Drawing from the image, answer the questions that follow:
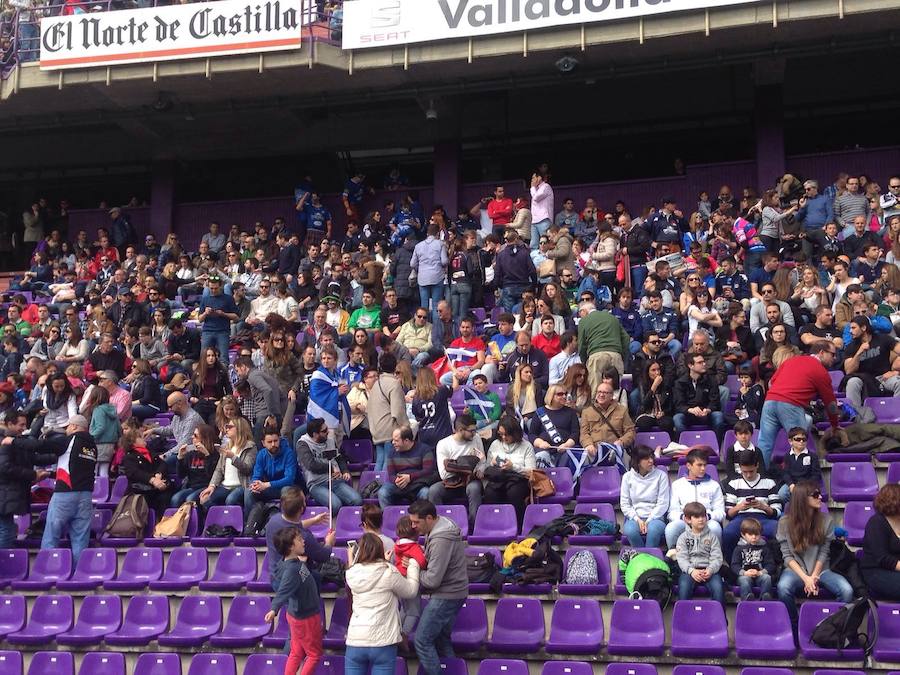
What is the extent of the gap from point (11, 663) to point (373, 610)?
12.0ft

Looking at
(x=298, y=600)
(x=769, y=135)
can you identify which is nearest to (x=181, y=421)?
(x=298, y=600)

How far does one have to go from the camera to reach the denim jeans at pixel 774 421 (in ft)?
33.5

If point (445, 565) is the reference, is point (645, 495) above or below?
above

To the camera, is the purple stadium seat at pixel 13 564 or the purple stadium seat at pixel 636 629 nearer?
the purple stadium seat at pixel 636 629

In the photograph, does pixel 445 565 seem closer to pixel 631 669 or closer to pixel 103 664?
pixel 631 669

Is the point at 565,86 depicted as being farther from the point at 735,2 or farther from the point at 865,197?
the point at 865,197

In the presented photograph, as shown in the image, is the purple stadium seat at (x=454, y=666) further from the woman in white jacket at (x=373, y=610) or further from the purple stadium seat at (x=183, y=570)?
the purple stadium seat at (x=183, y=570)

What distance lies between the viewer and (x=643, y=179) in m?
19.9

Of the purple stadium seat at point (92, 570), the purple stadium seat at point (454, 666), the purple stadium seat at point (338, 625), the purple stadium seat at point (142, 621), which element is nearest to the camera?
the purple stadium seat at point (454, 666)

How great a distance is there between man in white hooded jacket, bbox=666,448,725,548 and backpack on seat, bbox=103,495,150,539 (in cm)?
514

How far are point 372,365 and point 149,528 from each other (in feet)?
9.85

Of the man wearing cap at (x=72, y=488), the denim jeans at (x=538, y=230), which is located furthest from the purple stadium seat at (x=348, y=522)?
the denim jeans at (x=538, y=230)

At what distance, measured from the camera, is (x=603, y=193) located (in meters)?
20.0

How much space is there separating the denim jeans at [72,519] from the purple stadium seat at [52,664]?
1440mm
